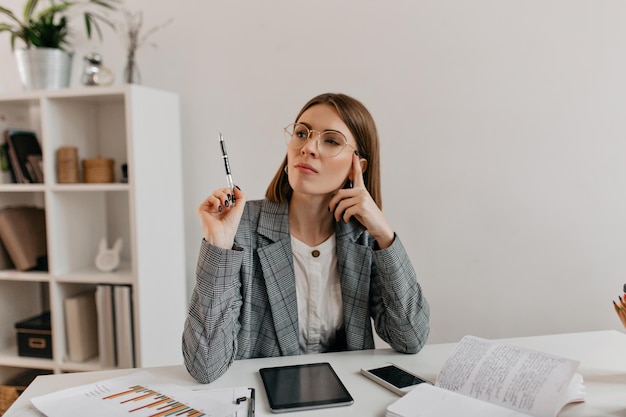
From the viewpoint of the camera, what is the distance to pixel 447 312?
7.46 feet

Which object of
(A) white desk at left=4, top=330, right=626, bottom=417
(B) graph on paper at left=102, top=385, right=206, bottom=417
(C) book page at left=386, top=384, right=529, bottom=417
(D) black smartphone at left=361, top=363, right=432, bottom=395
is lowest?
(A) white desk at left=4, top=330, right=626, bottom=417

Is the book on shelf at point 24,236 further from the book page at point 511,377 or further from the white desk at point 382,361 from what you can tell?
the book page at point 511,377

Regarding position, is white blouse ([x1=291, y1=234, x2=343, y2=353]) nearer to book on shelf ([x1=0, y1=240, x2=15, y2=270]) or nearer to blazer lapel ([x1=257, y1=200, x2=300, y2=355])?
blazer lapel ([x1=257, y1=200, x2=300, y2=355])

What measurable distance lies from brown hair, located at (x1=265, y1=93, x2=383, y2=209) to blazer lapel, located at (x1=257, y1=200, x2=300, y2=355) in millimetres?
125

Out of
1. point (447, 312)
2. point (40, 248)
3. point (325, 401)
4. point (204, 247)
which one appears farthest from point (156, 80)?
point (325, 401)

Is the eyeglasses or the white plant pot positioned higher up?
the white plant pot

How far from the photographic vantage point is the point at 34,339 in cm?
233

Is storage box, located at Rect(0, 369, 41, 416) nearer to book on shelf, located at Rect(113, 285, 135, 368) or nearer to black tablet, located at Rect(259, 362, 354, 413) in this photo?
book on shelf, located at Rect(113, 285, 135, 368)

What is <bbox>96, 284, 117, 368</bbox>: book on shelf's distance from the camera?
7.33 ft

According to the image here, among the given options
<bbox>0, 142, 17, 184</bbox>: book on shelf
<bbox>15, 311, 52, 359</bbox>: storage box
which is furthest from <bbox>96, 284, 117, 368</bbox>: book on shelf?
<bbox>0, 142, 17, 184</bbox>: book on shelf

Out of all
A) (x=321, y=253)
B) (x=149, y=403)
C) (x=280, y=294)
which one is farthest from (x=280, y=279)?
(x=149, y=403)

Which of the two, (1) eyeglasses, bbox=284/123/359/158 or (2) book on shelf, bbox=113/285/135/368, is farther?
(2) book on shelf, bbox=113/285/135/368

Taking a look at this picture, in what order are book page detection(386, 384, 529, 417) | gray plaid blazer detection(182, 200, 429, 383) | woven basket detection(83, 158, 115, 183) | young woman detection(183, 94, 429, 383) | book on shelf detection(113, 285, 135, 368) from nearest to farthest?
book page detection(386, 384, 529, 417) < gray plaid blazer detection(182, 200, 429, 383) < young woman detection(183, 94, 429, 383) < book on shelf detection(113, 285, 135, 368) < woven basket detection(83, 158, 115, 183)

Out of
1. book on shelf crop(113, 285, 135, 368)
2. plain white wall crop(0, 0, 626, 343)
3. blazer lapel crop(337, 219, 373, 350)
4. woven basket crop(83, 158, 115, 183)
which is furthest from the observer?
woven basket crop(83, 158, 115, 183)
